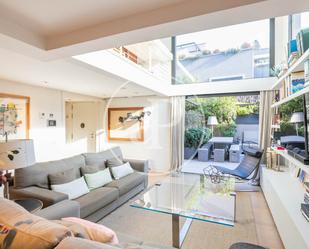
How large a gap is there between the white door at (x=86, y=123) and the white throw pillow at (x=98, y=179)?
3.04 m

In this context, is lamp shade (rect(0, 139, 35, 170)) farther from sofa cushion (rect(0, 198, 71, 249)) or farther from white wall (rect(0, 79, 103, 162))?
white wall (rect(0, 79, 103, 162))

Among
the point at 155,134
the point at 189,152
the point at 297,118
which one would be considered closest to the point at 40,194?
the point at 297,118

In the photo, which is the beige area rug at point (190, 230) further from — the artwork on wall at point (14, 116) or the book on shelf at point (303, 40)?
the artwork on wall at point (14, 116)

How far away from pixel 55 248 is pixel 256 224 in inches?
104

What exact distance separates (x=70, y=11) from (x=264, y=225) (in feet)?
10.6

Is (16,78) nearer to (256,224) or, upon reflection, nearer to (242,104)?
(256,224)

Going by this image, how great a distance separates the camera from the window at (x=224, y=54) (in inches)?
175

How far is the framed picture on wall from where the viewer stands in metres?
5.68

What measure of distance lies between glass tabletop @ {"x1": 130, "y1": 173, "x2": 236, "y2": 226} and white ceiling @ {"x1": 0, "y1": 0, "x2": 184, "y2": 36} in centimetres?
195

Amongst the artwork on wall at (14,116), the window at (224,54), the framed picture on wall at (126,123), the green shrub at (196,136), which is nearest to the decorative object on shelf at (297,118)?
the window at (224,54)

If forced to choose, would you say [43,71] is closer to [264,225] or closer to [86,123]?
[86,123]

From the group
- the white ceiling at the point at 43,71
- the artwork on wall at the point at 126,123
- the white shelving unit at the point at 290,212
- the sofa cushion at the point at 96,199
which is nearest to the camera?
the white shelving unit at the point at 290,212

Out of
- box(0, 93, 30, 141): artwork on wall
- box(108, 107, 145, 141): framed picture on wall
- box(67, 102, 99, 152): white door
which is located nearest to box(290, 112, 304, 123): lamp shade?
box(108, 107, 145, 141): framed picture on wall

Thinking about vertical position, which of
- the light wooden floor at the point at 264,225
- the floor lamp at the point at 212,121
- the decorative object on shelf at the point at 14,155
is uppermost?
the floor lamp at the point at 212,121
